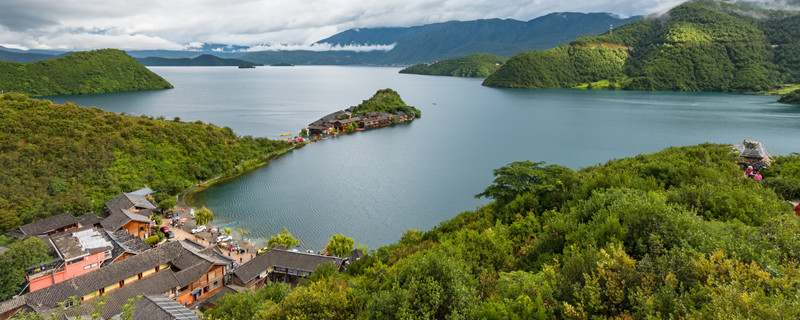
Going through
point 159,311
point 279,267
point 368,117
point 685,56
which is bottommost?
point 279,267

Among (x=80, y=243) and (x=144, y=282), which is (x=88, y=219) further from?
(x=144, y=282)

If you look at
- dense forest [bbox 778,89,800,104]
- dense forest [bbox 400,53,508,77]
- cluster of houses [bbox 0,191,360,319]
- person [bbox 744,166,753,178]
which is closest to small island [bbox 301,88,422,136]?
cluster of houses [bbox 0,191,360,319]

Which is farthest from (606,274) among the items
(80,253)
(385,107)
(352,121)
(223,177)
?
(385,107)

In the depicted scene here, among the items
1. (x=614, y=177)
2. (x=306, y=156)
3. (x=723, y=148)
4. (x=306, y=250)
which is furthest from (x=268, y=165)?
(x=723, y=148)

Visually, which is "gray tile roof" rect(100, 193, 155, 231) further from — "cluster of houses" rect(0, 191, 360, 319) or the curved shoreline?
the curved shoreline

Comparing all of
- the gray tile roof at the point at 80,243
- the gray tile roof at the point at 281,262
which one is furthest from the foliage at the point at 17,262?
the gray tile roof at the point at 281,262

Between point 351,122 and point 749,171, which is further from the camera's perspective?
point 351,122

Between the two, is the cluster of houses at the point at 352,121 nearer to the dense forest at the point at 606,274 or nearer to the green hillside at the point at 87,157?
the green hillside at the point at 87,157
